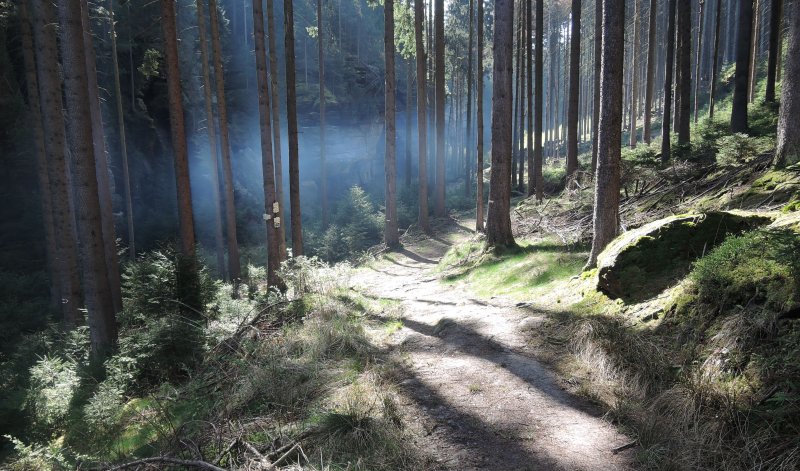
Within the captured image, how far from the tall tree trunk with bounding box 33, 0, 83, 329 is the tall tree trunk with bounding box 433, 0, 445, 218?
44.7 ft

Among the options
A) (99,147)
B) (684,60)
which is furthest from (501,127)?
(99,147)

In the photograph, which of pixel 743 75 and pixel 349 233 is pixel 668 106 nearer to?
pixel 743 75

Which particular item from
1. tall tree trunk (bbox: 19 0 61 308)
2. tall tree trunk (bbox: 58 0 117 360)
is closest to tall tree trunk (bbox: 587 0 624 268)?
tall tree trunk (bbox: 58 0 117 360)

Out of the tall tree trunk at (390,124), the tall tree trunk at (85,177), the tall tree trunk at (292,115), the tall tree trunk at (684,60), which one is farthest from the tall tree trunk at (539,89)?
the tall tree trunk at (85,177)

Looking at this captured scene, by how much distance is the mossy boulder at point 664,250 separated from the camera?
17.0 ft

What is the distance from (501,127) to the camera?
1119 centimetres

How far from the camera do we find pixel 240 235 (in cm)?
2853

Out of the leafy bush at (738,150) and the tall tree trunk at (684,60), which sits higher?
the tall tree trunk at (684,60)

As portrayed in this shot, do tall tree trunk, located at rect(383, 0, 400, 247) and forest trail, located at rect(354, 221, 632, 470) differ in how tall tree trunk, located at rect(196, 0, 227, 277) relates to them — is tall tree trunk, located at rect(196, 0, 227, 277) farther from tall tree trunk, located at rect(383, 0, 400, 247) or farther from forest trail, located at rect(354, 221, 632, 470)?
forest trail, located at rect(354, 221, 632, 470)

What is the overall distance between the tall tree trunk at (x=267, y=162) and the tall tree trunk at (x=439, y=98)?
29.3 feet

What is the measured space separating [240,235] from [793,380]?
28.5 m

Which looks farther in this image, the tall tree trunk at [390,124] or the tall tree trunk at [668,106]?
the tall tree trunk at [390,124]

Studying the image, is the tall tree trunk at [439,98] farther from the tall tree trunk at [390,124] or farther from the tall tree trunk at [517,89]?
the tall tree trunk at [517,89]

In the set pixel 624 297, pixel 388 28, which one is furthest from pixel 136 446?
pixel 388 28
